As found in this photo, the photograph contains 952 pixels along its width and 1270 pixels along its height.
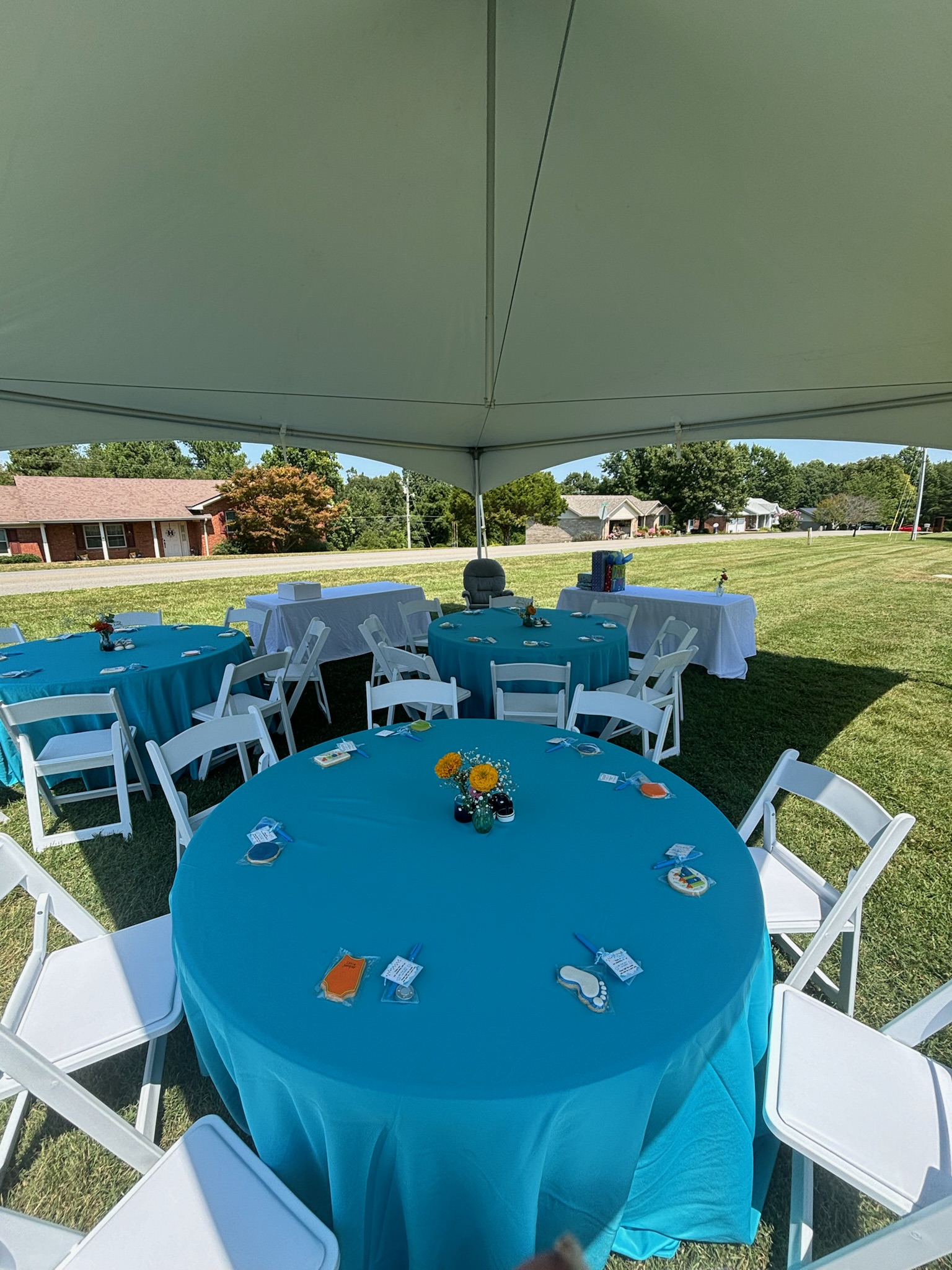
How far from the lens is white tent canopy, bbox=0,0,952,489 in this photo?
148 cm

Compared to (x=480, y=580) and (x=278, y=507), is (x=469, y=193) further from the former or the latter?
(x=278, y=507)

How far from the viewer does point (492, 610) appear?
584 centimetres

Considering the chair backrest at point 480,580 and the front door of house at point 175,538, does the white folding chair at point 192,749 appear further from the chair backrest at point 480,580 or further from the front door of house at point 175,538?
the front door of house at point 175,538

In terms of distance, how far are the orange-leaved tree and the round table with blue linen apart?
1008 inches

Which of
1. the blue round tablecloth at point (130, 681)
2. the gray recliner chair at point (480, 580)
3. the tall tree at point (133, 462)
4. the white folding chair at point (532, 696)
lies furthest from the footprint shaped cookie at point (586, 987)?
the tall tree at point (133, 462)

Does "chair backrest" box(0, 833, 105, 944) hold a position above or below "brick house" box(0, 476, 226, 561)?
below

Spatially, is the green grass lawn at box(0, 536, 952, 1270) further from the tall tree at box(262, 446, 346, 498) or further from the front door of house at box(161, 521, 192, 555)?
the tall tree at box(262, 446, 346, 498)

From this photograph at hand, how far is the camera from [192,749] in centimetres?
237

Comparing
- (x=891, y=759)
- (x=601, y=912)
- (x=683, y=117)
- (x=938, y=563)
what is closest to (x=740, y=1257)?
(x=601, y=912)

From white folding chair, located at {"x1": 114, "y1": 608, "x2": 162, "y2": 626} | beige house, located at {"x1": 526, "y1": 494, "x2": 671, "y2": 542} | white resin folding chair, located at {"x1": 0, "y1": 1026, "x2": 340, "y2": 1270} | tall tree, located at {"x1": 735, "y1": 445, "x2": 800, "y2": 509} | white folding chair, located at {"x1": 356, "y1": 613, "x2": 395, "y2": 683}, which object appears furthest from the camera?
tall tree, located at {"x1": 735, "y1": 445, "x2": 800, "y2": 509}

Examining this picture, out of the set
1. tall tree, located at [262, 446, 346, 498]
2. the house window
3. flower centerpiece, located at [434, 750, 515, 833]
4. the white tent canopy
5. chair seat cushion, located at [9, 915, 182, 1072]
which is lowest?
chair seat cushion, located at [9, 915, 182, 1072]

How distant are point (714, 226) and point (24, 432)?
16.7ft

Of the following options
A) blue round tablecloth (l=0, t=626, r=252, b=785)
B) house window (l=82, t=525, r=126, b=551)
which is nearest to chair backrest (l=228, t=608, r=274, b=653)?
blue round tablecloth (l=0, t=626, r=252, b=785)

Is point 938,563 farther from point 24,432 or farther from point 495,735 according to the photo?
point 24,432
